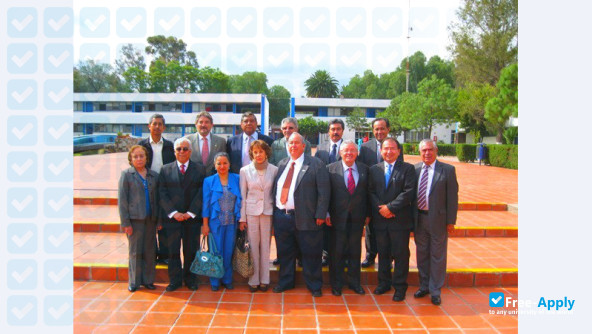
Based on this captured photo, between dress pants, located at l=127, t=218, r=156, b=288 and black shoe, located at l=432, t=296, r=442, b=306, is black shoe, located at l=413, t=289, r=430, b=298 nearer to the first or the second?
black shoe, located at l=432, t=296, r=442, b=306

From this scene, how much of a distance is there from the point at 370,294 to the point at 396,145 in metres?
1.40

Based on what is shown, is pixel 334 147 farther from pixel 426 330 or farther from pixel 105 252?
pixel 105 252

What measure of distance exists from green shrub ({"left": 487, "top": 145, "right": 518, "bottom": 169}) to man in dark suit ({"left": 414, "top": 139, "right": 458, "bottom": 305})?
12977mm

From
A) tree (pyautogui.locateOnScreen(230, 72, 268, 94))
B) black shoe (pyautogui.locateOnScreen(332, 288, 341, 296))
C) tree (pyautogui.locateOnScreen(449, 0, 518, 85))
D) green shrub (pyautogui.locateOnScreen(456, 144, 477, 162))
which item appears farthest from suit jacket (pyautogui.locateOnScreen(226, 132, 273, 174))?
tree (pyautogui.locateOnScreen(230, 72, 268, 94))

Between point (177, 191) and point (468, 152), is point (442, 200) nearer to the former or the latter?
point (177, 191)

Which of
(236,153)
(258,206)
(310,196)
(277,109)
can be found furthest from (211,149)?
(277,109)

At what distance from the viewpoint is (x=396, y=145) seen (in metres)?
3.43

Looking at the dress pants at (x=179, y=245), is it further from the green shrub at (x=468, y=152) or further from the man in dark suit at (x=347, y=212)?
the green shrub at (x=468, y=152)

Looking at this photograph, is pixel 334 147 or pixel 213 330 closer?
pixel 213 330

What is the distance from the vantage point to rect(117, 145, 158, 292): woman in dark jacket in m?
3.40

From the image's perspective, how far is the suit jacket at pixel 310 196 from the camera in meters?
3.35

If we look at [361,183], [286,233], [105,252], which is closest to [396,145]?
[361,183]

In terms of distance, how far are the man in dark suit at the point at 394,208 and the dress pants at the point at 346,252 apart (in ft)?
0.66

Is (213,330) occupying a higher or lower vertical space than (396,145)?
lower
